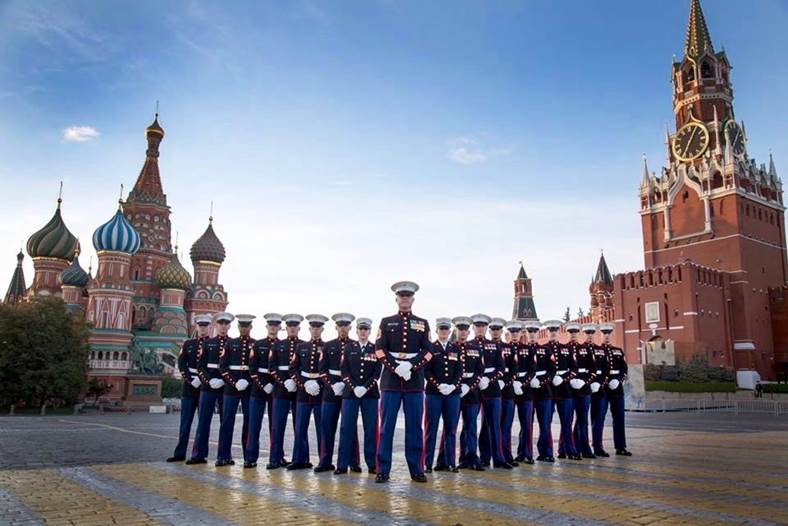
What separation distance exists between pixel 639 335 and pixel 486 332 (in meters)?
55.3

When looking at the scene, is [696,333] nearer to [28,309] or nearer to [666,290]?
[666,290]

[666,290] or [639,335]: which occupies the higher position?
[666,290]

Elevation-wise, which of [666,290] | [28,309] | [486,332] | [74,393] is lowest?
[74,393]

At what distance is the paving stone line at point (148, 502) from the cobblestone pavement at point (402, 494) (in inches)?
0.4

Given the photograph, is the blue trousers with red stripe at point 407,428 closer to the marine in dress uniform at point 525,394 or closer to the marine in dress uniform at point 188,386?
the marine in dress uniform at point 525,394

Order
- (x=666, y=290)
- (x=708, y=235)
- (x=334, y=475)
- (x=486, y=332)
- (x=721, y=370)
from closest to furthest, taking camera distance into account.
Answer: (x=334, y=475), (x=486, y=332), (x=721, y=370), (x=666, y=290), (x=708, y=235)

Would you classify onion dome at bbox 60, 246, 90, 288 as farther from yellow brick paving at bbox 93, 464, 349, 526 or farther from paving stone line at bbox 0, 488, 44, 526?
paving stone line at bbox 0, 488, 44, 526

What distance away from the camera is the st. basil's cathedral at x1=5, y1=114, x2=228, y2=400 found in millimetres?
51562

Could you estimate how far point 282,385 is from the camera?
928 cm

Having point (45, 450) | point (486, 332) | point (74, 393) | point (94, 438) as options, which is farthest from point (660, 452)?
point (74, 393)

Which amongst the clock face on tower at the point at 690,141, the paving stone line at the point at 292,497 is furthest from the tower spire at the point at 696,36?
the paving stone line at the point at 292,497

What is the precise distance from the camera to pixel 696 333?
55.6 metres

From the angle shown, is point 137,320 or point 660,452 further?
point 137,320

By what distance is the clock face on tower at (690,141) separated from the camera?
2662 inches
